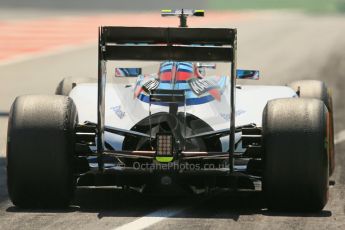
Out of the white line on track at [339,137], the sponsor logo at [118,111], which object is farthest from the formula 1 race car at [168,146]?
the white line on track at [339,137]

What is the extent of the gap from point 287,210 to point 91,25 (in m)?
29.0

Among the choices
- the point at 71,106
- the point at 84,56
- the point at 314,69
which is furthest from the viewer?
the point at 84,56

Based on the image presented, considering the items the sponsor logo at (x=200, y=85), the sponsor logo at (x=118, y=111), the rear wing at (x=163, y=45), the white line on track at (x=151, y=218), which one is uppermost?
the rear wing at (x=163, y=45)

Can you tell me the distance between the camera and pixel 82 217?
975cm

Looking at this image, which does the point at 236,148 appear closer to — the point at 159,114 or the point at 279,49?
the point at 159,114

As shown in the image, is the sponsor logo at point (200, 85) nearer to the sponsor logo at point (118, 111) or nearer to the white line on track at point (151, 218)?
the sponsor logo at point (118, 111)

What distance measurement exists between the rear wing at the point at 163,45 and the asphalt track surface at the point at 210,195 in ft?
1.84

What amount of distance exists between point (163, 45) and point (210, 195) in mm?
1651

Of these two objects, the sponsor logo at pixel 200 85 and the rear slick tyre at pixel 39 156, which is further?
the sponsor logo at pixel 200 85

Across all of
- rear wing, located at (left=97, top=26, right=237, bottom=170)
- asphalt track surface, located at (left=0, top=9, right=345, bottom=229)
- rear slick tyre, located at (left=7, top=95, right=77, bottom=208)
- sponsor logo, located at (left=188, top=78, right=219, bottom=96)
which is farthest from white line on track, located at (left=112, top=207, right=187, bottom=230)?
sponsor logo, located at (left=188, top=78, right=219, bottom=96)

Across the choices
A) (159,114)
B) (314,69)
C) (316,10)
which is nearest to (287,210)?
(159,114)

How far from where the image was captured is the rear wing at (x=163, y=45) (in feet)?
33.0

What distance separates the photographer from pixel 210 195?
11.0 meters

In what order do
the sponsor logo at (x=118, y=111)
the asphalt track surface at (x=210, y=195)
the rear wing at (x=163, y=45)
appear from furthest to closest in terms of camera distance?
the sponsor logo at (x=118, y=111)
the rear wing at (x=163, y=45)
the asphalt track surface at (x=210, y=195)
